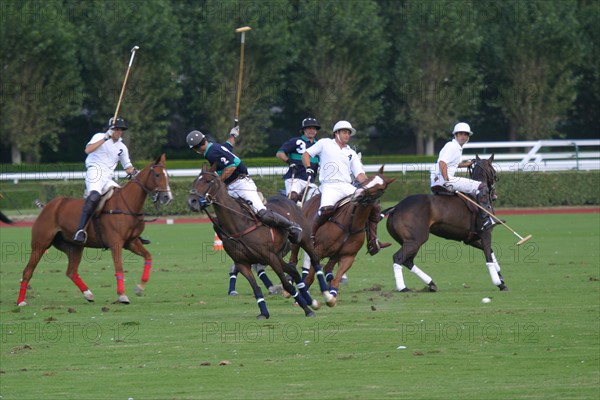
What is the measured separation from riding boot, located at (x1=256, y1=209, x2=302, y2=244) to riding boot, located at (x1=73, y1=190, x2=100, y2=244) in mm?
3428

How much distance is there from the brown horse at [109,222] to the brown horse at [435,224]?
11.1ft

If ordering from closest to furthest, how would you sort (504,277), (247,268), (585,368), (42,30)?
1. (585,368)
2. (247,268)
3. (504,277)
4. (42,30)

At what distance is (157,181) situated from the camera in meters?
15.9

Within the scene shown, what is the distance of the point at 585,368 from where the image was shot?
33.6ft

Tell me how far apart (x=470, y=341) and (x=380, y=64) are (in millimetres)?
34538

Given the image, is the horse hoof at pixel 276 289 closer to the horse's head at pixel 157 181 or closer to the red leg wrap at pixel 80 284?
the horse's head at pixel 157 181

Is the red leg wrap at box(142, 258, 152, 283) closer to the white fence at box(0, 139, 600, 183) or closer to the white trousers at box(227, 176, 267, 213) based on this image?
the white trousers at box(227, 176, 267, 213)

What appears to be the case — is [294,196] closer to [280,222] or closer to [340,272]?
[340,272]

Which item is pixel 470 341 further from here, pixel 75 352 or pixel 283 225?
pixel 75 352

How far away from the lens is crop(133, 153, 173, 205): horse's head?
15.8 m

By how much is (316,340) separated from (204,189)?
7.68 ft

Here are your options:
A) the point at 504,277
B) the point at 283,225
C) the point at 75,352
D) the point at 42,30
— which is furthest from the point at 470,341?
the point at 42,30

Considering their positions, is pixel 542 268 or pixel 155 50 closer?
pixel 542 268

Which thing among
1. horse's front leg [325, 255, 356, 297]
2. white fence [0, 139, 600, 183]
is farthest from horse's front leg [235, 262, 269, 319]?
white fence [0, 139, 600, 183]
